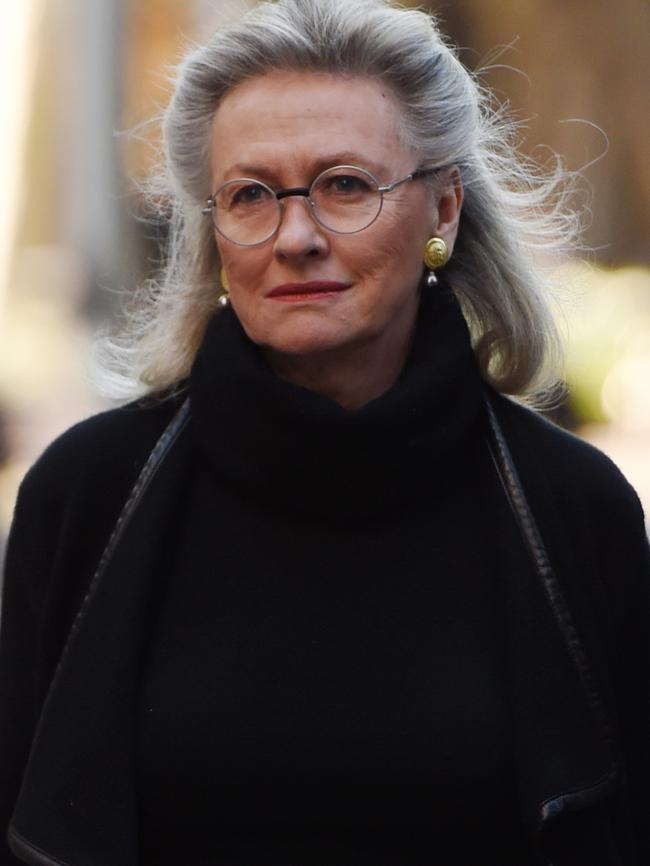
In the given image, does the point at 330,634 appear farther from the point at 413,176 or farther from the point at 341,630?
the point at 413,176

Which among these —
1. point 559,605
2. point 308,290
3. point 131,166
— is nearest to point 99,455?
point 308,290

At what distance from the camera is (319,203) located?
261 centimetres

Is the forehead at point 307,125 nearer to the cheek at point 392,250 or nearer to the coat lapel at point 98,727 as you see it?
the cheek at point 392,250

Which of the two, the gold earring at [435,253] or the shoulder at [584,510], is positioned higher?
the gold earring at [435,253]

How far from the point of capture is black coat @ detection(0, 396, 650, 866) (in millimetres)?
2529

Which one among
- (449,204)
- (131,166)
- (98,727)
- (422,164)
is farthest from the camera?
(131,166)

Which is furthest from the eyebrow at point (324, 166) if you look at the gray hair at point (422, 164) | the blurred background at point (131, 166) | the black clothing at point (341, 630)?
the blurred background at point (131, 166)

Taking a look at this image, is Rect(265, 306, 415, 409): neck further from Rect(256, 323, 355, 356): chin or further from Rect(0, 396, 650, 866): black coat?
Rect(0, 396, 650, 866): black coat

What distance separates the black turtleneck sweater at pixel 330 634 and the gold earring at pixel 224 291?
→ 70mm

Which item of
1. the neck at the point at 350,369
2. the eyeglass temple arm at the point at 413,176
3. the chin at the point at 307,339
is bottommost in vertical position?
the neck at the point at 350,369

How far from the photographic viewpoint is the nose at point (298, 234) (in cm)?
258

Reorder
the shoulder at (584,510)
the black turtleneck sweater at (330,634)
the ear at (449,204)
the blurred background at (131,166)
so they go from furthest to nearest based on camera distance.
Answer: the blurred background at (131,166) < the ear at (449,204) < the shoulder at (584,510) < the black turtleneck sweater at (330,634)

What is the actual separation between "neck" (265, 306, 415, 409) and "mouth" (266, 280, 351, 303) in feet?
0.43

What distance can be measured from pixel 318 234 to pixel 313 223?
0.02 m
